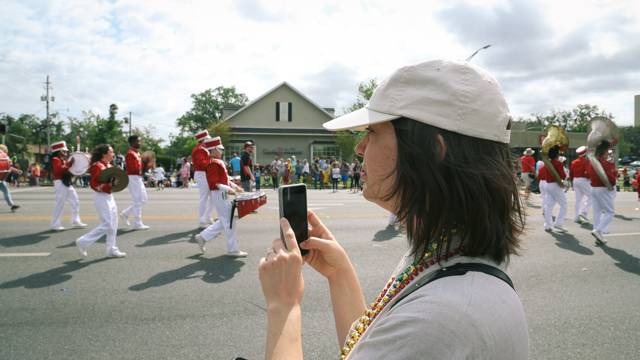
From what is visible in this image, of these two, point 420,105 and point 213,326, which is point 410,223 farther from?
point 213,326

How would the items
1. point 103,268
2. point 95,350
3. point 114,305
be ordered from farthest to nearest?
1. point 103,268
2. point 114,305
3. point 95,350

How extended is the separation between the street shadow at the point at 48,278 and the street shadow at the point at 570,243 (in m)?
9.09

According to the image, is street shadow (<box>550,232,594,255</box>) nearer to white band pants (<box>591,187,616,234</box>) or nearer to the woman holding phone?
white band pants (<box>591,187,616,234</box>)

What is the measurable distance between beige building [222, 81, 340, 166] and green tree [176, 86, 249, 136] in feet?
136

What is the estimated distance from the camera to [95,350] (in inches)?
141

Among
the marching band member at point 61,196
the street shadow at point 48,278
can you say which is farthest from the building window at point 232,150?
the street shadow at point 48,278

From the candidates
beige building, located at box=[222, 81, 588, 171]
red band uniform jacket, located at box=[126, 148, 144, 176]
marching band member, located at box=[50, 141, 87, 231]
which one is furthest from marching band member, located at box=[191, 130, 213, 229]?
beige building, located at box=[222, 81, 588, 171]

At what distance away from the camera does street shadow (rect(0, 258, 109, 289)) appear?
5.41 meters

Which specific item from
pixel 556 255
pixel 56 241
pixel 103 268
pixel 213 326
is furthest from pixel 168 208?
pixel 556 255

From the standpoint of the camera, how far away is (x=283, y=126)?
42312mm

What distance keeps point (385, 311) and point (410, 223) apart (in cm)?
30

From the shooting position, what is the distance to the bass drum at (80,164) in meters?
9.43

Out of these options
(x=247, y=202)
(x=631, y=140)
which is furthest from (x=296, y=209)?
(x=631, y=140)

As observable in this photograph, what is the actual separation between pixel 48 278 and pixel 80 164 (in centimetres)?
462
